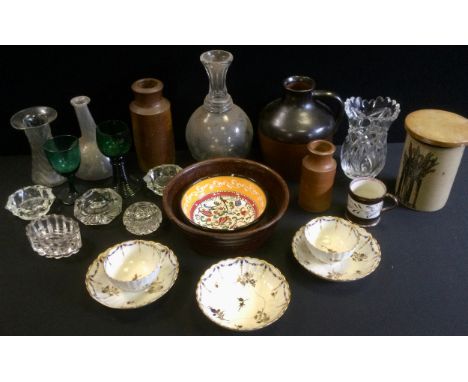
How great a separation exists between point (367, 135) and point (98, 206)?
0.67 metres

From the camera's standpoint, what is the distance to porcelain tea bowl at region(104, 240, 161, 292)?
1.01 m

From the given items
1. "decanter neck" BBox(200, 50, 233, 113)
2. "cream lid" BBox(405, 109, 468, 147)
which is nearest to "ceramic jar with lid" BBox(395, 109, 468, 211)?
"cream lid" BBox(405, 109, 468, 147)

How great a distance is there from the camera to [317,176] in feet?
3.64

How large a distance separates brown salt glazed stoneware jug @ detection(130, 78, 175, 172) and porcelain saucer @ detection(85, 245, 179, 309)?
0.31 meters

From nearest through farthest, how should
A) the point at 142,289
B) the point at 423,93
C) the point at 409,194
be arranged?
1. the point at 142,289
2. the point at 409,194
3. the point at 423,93

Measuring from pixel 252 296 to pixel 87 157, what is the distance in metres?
0.56

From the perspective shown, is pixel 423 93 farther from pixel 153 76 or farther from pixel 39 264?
pixel 39 264

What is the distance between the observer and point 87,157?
1.24m

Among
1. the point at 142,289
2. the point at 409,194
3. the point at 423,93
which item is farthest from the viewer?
the point at 423,93

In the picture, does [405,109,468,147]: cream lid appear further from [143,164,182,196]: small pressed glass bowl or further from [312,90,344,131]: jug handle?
[143,164,182,196]: small pressed glass bowl

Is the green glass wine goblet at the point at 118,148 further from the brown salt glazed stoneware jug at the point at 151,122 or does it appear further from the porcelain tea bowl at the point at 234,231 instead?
the porcelain tea bowl at the point at 234,231

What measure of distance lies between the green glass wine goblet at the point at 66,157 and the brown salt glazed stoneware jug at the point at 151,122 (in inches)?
6.1
